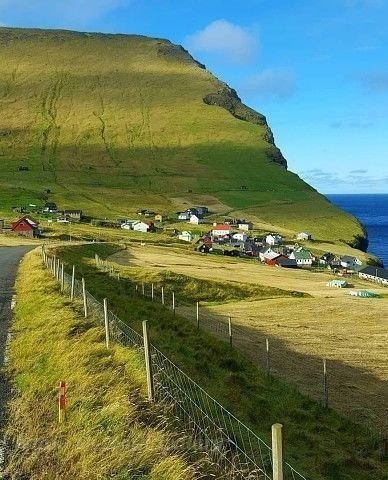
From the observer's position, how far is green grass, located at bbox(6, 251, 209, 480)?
9078mm

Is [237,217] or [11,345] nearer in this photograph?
[11,345]

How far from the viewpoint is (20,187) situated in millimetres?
199625

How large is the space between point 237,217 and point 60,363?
18061 cm

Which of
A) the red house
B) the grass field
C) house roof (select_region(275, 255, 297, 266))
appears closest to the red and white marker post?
the grass field

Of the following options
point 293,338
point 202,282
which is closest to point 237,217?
point 202,282

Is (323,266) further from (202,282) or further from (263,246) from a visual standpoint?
(202,282)

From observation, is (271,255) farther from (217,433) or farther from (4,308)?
(217,433)

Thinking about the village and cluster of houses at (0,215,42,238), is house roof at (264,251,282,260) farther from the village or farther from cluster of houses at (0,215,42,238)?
cluster of houses at (0,215,42,238)

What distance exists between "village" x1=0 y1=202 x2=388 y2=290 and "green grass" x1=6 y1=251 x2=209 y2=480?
318 ft

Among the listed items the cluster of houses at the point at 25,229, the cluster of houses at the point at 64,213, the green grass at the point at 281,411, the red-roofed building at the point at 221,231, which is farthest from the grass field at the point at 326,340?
the cluster of houses at the point at 64,213

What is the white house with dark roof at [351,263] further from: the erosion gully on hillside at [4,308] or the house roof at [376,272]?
the erosion gully on hillside at [4,308]

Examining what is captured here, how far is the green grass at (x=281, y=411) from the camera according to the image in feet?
51.3

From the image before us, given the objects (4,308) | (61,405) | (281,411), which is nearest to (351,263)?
(4,308)

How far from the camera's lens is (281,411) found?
19219mm
